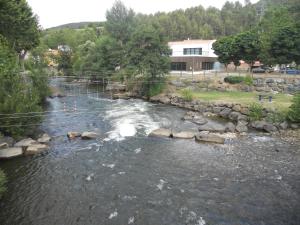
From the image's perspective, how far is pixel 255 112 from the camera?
119 ft

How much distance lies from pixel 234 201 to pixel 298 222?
3.68 meters

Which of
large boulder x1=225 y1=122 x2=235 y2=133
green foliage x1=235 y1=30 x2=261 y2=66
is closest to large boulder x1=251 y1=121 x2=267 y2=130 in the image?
large boulder x1=225 y1=122 x2=235 y2=133

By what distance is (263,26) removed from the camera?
6988cm

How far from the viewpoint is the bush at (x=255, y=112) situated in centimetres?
3588

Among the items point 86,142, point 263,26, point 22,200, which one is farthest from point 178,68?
point 22,200

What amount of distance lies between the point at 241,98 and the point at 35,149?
3221 centimetres

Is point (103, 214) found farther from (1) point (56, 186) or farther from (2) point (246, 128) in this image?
(2) point (246, 128)

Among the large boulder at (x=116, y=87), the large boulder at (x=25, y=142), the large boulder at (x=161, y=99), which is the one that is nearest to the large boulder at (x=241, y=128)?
the large boulder at (x=161, y=99)

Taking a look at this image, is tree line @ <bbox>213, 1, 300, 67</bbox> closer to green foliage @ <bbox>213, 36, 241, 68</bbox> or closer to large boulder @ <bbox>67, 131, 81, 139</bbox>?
green foliage @ <bbox>213, 36, 241, 68</bbox>

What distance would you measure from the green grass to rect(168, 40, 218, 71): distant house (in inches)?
1008

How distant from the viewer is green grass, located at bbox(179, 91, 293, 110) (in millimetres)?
39438

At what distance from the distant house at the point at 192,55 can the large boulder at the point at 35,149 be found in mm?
55465

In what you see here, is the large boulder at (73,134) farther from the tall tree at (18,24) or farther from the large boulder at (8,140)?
the tall tree at (18,24)

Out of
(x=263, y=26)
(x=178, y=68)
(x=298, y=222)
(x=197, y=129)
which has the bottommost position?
(x=298, y=222)
